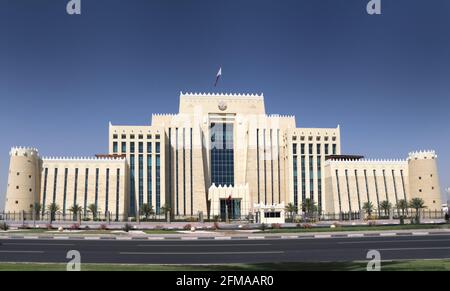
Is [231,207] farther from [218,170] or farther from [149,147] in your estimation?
[149,147]

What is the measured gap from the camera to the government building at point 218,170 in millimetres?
85812

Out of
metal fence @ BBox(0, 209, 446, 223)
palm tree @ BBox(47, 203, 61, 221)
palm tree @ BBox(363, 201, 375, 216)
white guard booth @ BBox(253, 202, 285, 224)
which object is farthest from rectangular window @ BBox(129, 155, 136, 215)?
palm tree @ BBox(363, 201, 375, 216)

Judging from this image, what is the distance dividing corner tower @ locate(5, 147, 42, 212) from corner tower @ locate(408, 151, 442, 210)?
245ft

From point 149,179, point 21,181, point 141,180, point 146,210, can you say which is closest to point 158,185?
point 149,179

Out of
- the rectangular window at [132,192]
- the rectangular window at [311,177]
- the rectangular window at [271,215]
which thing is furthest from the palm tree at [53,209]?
the rectangular window at [311,177]

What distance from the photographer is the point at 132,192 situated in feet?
299

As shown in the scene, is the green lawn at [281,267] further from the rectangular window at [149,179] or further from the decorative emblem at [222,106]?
the decorative emblem at [222,106]

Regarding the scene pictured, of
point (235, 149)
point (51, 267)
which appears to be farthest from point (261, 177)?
point (51, 267)

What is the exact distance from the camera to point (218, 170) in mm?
97938

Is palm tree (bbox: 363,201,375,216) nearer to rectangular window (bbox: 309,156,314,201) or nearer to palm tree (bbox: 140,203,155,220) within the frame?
rectangular window (bbox: 309,156,314,201)

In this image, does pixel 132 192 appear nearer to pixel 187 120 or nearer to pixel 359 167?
pixel 187 120

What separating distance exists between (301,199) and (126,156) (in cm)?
3777

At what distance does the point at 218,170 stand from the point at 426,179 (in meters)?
42.8
